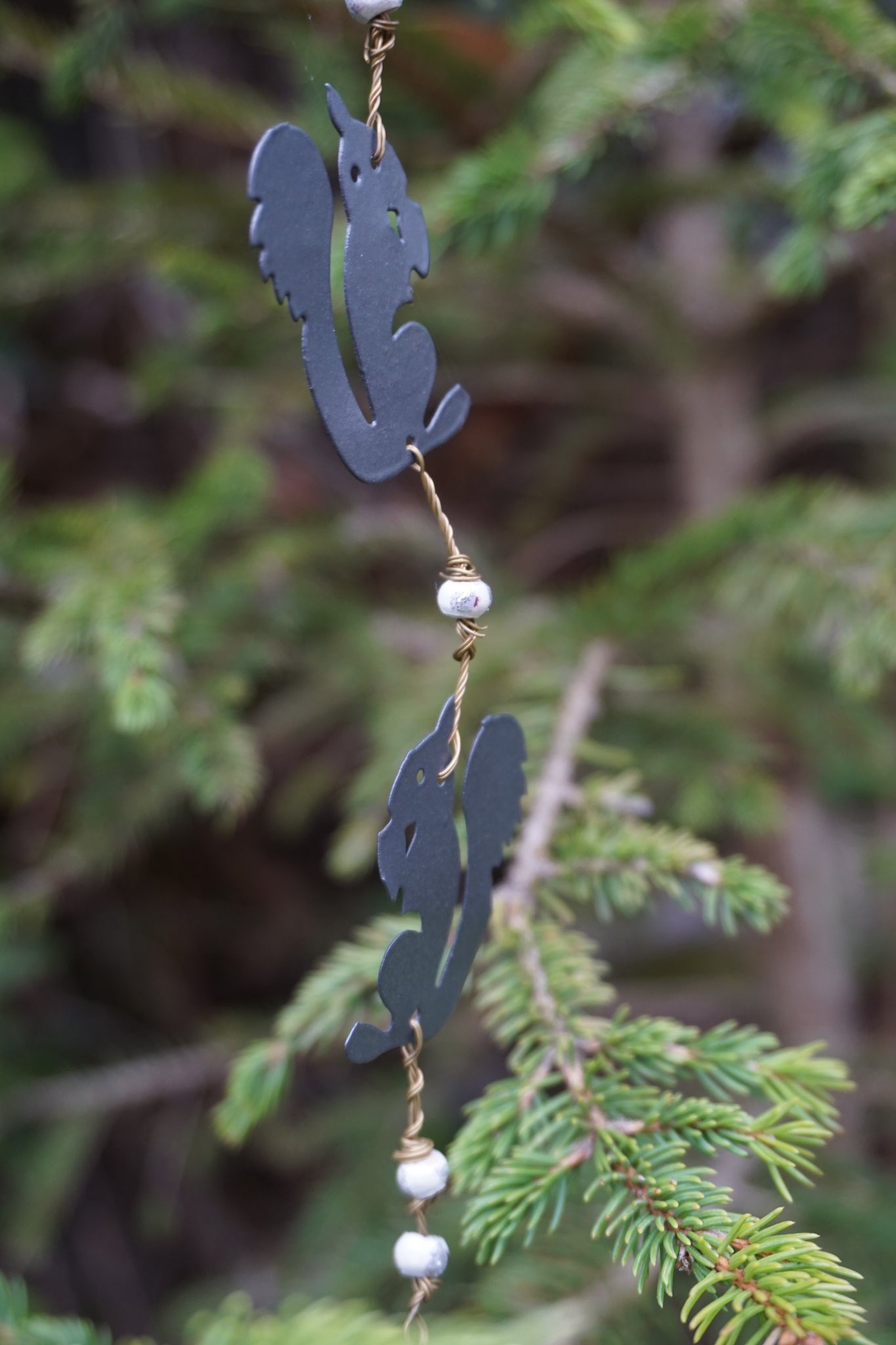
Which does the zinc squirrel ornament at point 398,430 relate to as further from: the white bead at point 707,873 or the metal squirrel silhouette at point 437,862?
the white bead at point 707,873

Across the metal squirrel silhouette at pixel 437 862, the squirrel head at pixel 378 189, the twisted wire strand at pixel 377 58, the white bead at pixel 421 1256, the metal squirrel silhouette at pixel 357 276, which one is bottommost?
the white bead at pixel 421 1256

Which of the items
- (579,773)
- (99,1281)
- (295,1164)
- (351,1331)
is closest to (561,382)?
(579,773)

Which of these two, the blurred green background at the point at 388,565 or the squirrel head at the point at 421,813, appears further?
the blurred green background at the point at 388,565

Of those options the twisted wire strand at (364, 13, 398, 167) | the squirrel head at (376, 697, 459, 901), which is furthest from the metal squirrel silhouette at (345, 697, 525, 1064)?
the twisted wire strand at (364, 13, 398, 167)

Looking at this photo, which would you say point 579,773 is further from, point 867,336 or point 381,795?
point 867,336

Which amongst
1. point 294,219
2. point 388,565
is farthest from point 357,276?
point 388,565

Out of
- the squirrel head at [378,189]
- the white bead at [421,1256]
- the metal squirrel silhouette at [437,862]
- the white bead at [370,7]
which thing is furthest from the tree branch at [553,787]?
the white bead at [370,7]
